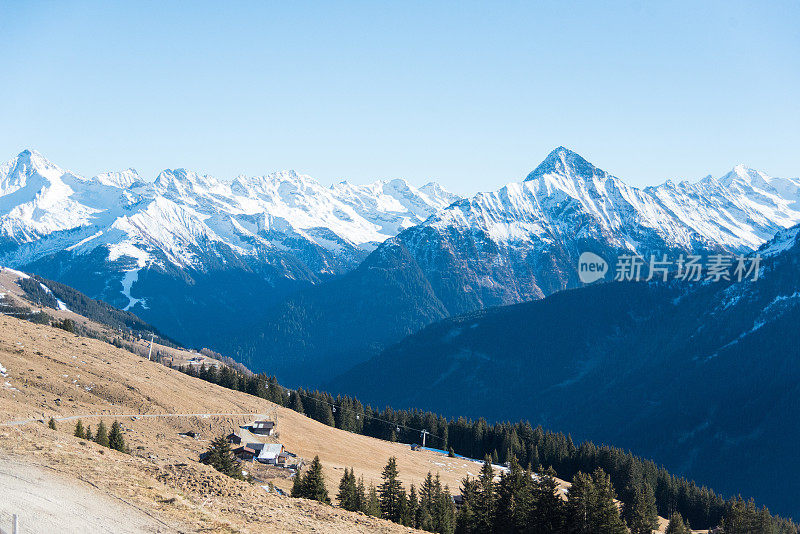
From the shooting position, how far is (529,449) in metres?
189

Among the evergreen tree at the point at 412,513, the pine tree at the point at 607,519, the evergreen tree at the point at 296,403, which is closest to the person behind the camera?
the pine tree at the point at 607,519

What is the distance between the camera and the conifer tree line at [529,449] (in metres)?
165

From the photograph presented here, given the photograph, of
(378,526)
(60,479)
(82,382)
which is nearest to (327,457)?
(82,382)

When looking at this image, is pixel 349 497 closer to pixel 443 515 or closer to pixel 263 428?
pixel 443 515

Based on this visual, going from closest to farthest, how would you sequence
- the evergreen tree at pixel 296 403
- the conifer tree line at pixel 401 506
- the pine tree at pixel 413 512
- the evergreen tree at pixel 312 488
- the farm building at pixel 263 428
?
the evergreen tree at pixel 312 488
the conifer tree line at pixel 401 506
the pine tree at pixel 413 512
the farm building at pixel 263 428
the evergreen tree at pixel 296 403

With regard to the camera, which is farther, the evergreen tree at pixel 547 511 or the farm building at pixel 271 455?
the farm building at pixel 271 455

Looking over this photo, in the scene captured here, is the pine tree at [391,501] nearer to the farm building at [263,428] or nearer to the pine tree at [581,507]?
the pine tree at [581,507]

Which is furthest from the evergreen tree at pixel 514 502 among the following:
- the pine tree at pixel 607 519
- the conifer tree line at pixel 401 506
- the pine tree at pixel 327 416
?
the pine tree at pixel 327 416

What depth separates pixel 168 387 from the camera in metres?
123

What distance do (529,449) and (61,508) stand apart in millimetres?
164251

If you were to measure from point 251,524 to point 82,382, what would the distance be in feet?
242

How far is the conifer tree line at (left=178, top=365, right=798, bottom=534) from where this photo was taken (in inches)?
6496

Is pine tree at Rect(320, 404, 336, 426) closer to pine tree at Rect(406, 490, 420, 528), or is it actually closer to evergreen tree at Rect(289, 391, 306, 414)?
evergreen tree at Rect(289, 391, 306, 414)

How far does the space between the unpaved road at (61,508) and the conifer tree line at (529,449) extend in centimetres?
12455
